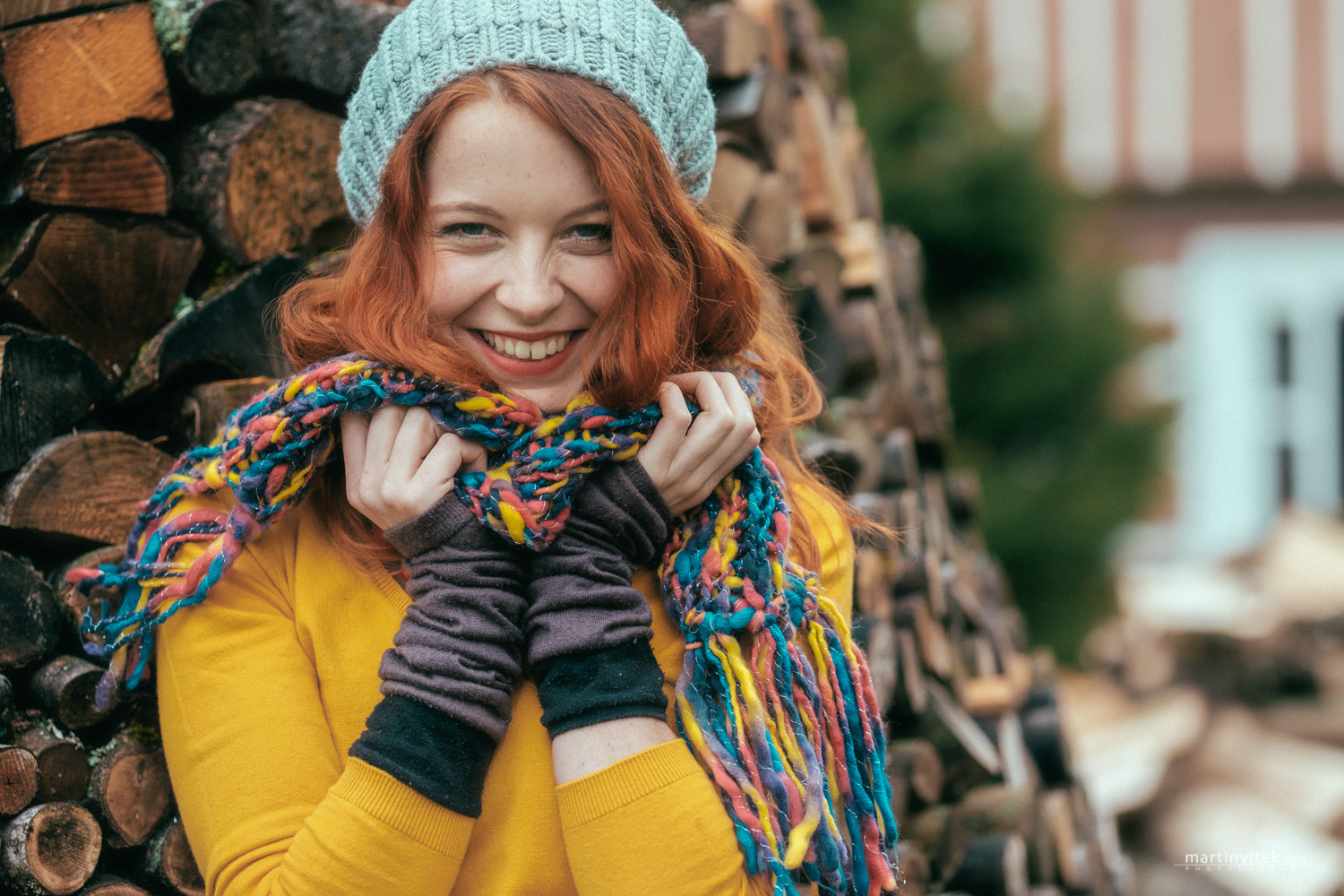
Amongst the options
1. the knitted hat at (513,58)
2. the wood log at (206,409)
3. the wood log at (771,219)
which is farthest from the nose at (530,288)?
the wood log at (771,219)

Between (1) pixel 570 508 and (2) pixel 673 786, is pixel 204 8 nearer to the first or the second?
(1) pixel 570 508

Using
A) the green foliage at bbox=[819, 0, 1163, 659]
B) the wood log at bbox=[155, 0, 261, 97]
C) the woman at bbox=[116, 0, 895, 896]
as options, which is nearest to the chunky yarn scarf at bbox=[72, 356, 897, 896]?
the woman at bbox=[116, 0, 895, 896]

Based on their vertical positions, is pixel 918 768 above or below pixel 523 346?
below

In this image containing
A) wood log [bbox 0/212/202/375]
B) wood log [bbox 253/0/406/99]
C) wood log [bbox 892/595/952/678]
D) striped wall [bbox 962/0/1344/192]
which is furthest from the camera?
striped wall [bbox 962/0/1344/192]

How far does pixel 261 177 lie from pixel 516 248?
0.57 meters

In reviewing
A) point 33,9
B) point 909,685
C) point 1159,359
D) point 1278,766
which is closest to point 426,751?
point 33,9

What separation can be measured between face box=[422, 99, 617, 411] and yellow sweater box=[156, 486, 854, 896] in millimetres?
307

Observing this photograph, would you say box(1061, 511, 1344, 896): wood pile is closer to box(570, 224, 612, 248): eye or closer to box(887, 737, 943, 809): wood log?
box(887, 737, 943, 809): wood log

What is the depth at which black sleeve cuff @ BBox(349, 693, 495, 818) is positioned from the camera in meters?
1.14

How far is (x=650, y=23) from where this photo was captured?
53.2 inches

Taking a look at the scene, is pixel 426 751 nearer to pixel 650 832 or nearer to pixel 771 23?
pixel 650 832

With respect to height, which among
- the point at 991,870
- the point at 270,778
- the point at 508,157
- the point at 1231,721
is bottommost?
A: the point at 1231,721

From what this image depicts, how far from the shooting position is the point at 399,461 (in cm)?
123

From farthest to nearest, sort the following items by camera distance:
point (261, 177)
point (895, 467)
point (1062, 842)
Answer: point (1062, 842) → point (895, 467) → point (261, 177)
